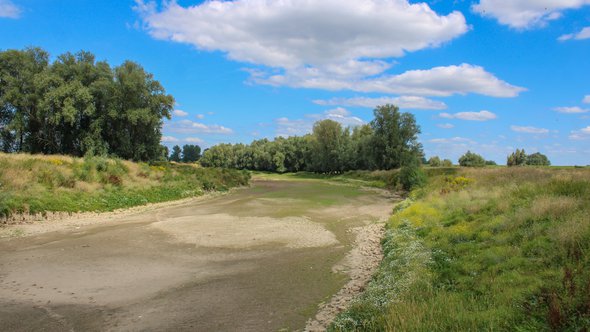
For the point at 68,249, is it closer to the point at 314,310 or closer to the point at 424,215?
the point at 314,310

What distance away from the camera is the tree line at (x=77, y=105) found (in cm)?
4500

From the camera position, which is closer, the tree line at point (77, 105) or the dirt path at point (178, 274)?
the dirt path at point (178, 274)

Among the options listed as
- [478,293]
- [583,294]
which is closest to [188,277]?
[478,293]

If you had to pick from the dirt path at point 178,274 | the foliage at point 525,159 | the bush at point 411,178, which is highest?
the foliage at point 525,159

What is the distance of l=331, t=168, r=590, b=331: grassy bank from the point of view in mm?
6258

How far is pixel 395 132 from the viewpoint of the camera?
2884 inches

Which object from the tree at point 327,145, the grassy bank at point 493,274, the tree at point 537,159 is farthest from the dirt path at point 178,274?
the tree at point 537,159

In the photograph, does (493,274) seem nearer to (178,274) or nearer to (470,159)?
(178,274)

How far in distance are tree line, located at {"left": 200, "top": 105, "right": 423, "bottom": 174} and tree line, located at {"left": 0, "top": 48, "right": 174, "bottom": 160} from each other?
40076 millimetres

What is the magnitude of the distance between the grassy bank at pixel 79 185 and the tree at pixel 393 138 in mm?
45017

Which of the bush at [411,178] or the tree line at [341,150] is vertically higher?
the tree line at [341,150]

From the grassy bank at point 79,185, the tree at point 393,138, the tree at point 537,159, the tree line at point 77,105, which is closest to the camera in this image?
the grassy bank at point 79,185

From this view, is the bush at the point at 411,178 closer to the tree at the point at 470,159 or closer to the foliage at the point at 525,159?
the foliage at the point at 525,159

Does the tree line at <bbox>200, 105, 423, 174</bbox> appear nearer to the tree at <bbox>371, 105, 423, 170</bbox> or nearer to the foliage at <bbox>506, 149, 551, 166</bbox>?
the tree at <bbox>371, 105, 423, 170</bbox>
